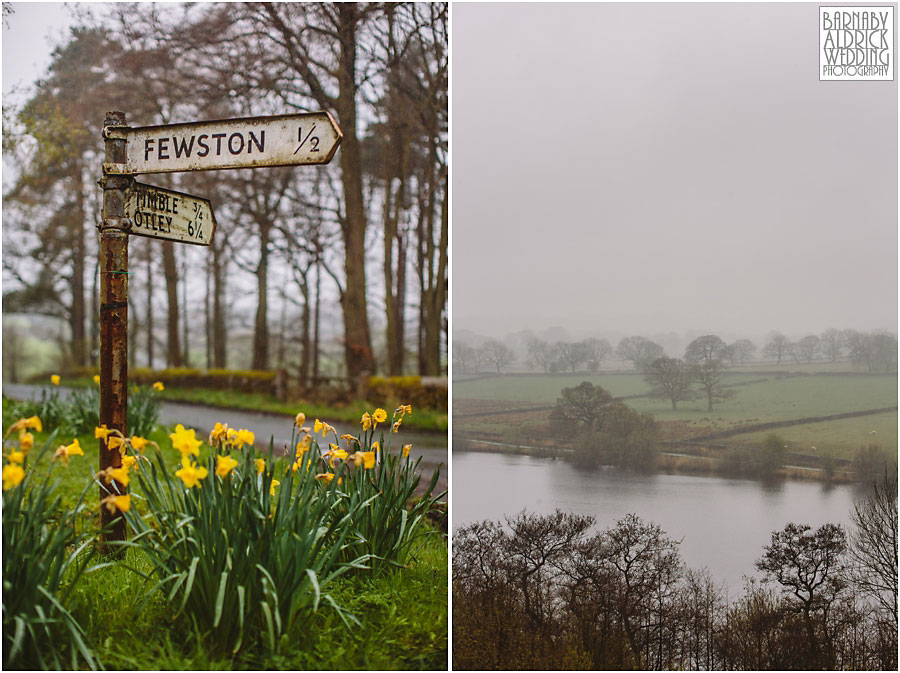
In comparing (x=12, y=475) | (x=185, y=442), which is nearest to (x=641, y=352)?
(x=185, y=442)

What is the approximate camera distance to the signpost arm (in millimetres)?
1889

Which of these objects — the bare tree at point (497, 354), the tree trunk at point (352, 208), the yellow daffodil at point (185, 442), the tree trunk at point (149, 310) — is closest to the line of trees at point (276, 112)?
the tree trunk at point (352, 208)

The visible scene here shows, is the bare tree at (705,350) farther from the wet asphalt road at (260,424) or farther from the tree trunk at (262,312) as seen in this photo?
the tree trunk at (262,312)

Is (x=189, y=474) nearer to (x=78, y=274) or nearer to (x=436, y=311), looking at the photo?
(x=436, y=311)

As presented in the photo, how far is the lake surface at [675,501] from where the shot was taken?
1939 millimetres

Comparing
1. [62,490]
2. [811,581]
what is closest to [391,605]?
[811,581]

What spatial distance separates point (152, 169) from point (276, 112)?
58.3 inches

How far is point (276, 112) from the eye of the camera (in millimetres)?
3207

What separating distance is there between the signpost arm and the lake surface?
1042 mm

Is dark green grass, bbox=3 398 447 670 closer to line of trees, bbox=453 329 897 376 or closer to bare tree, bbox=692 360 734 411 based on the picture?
line of trees, bbox=453 329 897 376

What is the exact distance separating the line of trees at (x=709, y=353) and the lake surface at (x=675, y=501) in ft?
0.93

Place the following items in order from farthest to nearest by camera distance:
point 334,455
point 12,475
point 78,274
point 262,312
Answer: point 262,312 → point 78,274 → point 334,455 → point 12,475

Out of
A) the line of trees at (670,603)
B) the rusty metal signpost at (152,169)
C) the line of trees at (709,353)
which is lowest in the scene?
the line of trees at (670,603)

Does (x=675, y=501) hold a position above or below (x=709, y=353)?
below
